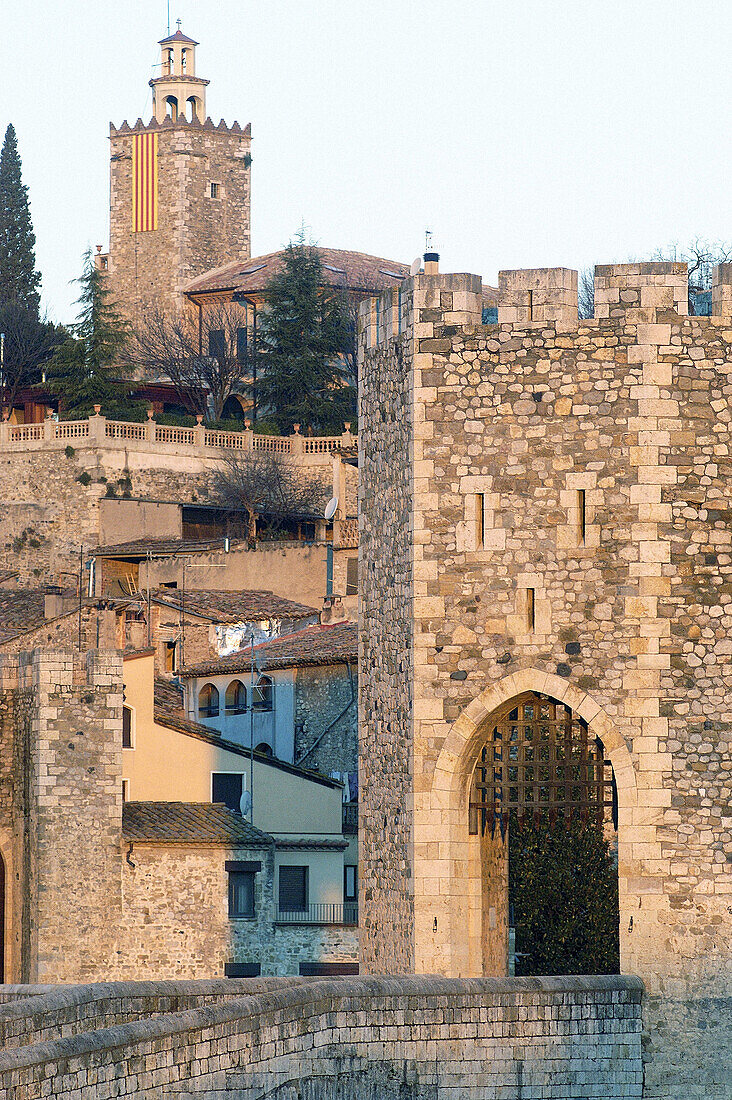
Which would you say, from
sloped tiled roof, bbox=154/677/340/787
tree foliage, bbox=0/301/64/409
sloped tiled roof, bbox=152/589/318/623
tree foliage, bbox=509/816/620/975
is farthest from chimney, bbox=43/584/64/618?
tree foliage, bbox=0/301/64/409

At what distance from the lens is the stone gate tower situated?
262 ft

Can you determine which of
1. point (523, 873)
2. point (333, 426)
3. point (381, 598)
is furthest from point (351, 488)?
point (381, 598)

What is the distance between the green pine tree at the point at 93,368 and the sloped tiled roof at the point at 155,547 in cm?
753

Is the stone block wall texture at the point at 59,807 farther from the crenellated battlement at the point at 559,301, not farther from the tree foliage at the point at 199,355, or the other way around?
the tree foliage at the point at 199,355

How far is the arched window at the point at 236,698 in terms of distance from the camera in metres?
37.9

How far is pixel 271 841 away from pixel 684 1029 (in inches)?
614

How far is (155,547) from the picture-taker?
177ft

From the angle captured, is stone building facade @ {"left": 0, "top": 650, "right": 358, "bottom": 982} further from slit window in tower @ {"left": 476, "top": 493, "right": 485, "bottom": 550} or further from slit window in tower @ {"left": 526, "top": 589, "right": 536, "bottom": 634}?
slit window in tower @ {"left": 526, "top": 589, "right": 536, "bottom": 634}

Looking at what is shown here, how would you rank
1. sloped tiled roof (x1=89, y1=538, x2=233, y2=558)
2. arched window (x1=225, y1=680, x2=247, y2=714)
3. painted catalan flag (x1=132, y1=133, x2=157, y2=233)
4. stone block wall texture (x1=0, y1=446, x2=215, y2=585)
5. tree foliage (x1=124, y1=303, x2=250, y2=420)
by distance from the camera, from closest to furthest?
arched window (x1=225, y1=680, x2=247, y2=714) → sloped tiled roof (x1=89, y1=538, x2=233, y2=558) → stone block wall texture (x1=0, y1=446, x2=215, y2=585) → tree foliage (x1=124, y1=303, x2=250, y2=420) → painted catalan flag (x1=132, y1=133, x2=157, y2=233)

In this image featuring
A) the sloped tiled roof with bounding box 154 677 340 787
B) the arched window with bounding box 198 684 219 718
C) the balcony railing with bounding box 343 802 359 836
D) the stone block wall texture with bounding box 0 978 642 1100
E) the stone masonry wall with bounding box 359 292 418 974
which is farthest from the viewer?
the arched window with bounding box 198 684 219 718

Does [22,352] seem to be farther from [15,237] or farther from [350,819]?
[350,819]

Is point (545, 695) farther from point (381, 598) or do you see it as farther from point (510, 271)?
point (510, 271)

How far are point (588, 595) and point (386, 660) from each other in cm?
193

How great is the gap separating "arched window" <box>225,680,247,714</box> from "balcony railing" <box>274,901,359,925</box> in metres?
5.88
